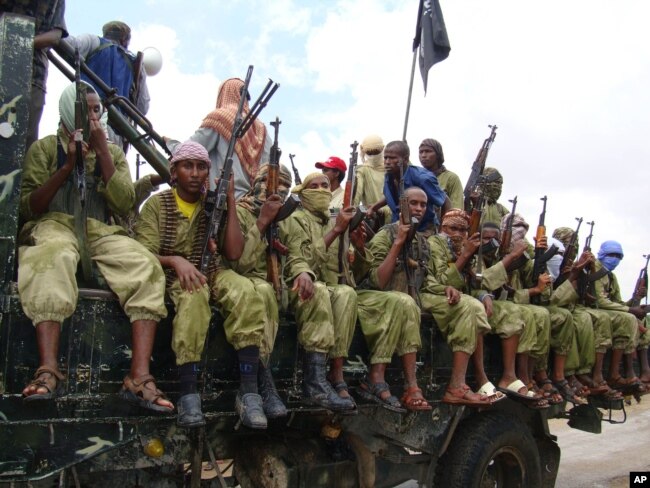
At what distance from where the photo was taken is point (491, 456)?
515cm

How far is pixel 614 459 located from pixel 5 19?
8101mm

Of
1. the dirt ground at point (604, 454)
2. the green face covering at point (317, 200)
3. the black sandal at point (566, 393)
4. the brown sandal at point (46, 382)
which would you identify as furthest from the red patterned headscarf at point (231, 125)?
the dirt ground at point (604, 454)

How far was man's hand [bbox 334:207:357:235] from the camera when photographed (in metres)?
4.49

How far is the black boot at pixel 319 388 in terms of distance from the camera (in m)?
3.72

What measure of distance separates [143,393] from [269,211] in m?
1.35

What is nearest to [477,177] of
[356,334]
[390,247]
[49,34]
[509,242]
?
Result: [509,242]

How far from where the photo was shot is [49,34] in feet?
11.7

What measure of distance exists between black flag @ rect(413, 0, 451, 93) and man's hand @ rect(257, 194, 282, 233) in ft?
14.0

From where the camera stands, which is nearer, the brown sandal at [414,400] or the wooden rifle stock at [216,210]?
the wooden rifle stock at [216,210]

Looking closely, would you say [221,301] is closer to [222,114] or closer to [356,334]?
[356,334]

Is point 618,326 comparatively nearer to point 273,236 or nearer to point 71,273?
point 273,236

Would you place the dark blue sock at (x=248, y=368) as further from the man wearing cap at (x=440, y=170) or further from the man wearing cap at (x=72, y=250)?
the man wearing cap at (x=440, y=170)

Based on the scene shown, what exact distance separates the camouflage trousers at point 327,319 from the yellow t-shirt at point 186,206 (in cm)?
71

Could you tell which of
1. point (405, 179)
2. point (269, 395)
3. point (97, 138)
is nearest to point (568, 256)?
point (405, 179)
